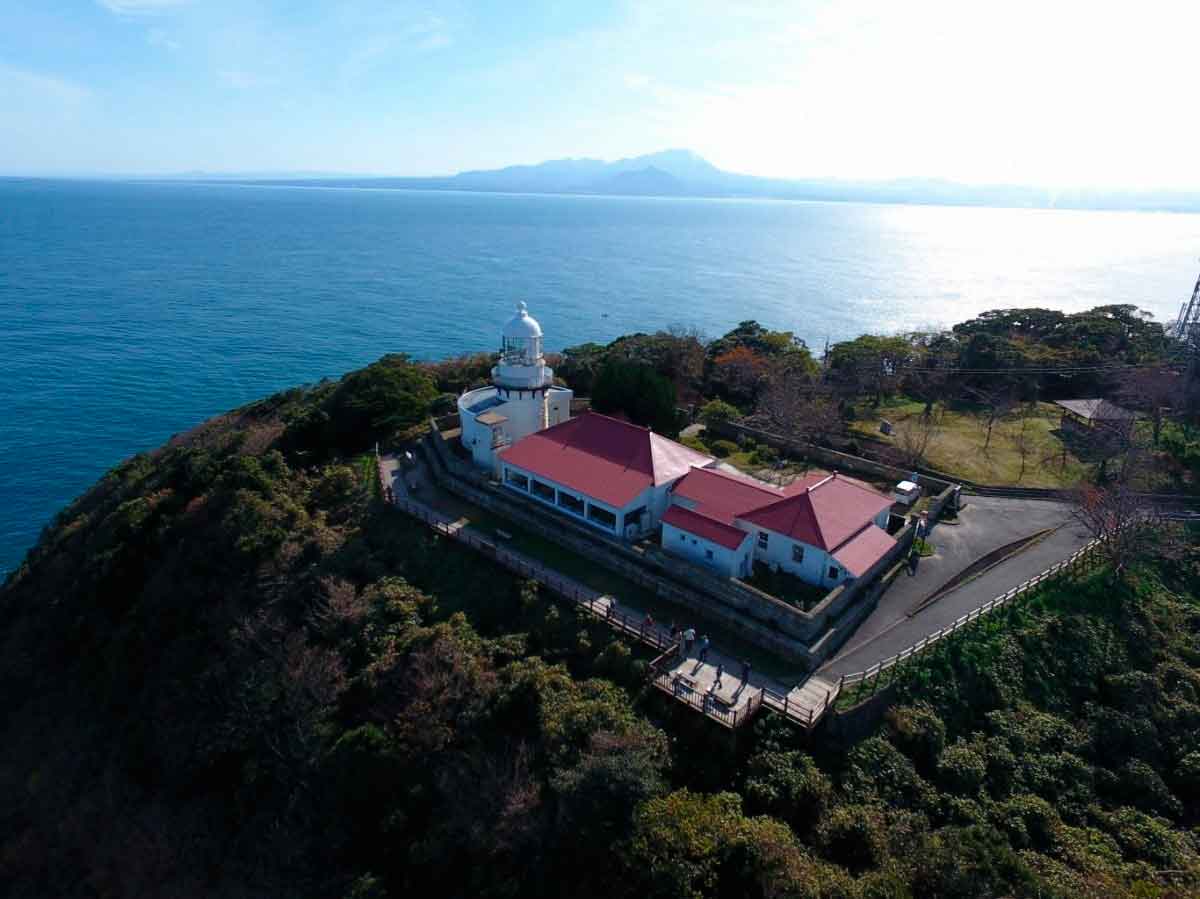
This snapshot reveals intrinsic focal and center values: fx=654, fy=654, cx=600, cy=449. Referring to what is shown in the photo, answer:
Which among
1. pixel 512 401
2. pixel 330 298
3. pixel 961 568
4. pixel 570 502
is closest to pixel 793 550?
pixel 961 568

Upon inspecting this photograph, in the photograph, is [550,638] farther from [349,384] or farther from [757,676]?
[349,384]

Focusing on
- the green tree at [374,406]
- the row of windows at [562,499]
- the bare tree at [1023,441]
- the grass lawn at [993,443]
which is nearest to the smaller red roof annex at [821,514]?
the row of windows at [562,499]

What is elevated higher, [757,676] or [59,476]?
[757,676]

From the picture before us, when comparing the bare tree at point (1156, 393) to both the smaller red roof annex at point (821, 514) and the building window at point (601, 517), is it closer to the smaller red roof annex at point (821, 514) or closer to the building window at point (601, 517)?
the smaller red roof annex at point (821, 514)

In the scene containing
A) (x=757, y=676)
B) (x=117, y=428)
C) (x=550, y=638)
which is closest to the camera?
(x=757, y=676)

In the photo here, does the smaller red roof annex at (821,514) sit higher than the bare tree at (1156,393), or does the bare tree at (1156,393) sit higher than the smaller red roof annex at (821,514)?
the smaller red roof annex at (821,514)

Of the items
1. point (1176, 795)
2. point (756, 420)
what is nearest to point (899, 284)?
point (756, 420)
